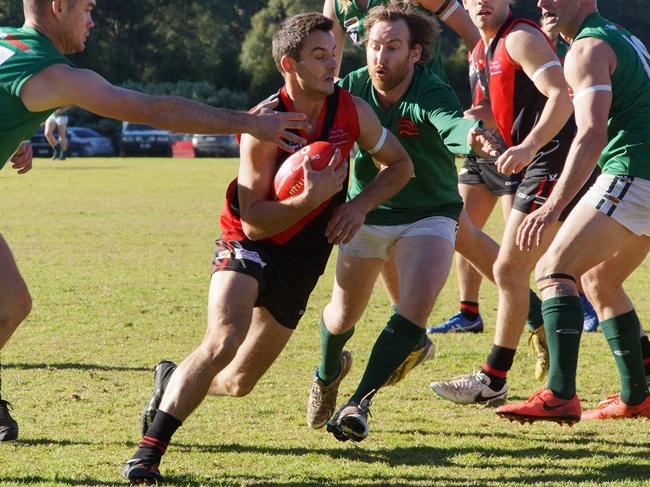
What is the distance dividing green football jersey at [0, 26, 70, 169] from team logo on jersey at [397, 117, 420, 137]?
2080 mm

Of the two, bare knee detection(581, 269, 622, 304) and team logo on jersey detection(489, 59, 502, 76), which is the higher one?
team logo on jersey detection(489, 59, 502, 76)

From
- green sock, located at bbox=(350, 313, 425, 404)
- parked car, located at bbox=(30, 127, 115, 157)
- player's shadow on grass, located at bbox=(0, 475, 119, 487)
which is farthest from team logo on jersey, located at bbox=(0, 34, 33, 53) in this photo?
parked car, located at bbox=(30, 127, 115, 157)

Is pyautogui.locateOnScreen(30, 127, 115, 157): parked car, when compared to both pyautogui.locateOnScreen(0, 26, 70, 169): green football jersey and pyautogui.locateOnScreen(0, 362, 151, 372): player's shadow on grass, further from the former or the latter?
pyautogui.locateOnScreen(0, 26, 70, 169): green football jersey

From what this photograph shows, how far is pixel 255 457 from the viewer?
19.2ft

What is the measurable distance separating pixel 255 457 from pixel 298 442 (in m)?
0.42

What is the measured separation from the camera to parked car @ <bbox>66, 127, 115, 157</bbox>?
52.7 m

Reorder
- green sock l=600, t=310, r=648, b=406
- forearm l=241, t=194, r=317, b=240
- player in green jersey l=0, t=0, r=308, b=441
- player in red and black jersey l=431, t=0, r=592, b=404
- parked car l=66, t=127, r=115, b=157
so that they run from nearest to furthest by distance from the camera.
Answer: player in green jersey l=0, t=0, r=308, b=441
forearm l=241, t=194, r=317, b=240
green sock l=600, t=310, r=648, b=406
player in red and black jersey l=431, t=0, r=592, b=404
parked car l=66, t=127, r=115, b=157

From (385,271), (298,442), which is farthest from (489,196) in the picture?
(298,442)

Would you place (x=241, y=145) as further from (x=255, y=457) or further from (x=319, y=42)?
(x=255, y=457)

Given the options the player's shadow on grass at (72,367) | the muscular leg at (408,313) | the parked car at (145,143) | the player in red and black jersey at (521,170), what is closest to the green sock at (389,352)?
the muscular leg at (408,313)

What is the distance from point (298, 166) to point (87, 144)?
49.2 m

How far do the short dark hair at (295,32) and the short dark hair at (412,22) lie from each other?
74 centimetres

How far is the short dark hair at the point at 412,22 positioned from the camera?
6.45 meters

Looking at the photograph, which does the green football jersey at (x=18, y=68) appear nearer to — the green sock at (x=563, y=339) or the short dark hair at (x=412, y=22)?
the short dark hair at (x=412, y=22)
